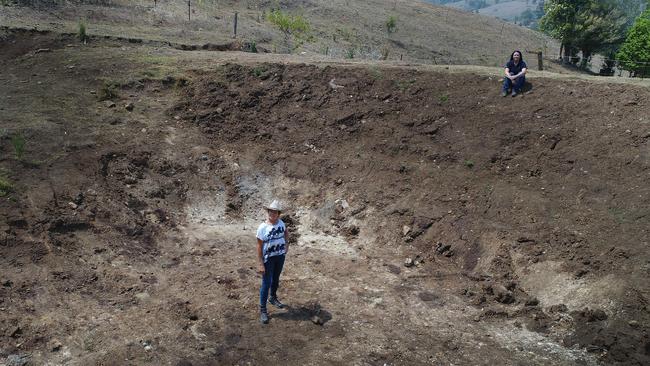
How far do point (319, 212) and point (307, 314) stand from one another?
382 centimetres

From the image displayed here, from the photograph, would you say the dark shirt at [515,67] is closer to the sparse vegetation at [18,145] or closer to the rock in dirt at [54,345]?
the sparse vegetation at [18,145]

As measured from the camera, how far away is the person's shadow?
318 inches

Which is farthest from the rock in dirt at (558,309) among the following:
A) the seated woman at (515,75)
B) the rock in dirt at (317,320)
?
the seated woman at (515,75)

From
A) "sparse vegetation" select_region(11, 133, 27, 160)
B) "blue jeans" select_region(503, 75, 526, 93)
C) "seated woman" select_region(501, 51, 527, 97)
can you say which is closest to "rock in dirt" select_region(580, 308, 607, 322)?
"seated woman" select_region(501, 51, 527, 97)

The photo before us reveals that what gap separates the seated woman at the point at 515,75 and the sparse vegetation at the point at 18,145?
37.0ft

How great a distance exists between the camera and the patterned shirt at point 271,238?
24.6 feet

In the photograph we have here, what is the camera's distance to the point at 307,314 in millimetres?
8250

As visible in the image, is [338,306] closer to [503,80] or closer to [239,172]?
[239,172]

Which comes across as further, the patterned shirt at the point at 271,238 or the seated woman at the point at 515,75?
the seated woman at the point at 515,75

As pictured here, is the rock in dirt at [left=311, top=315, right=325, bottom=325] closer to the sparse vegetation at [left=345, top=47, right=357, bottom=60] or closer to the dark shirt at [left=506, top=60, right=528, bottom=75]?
the dark shirt at [left=506, top=60, right=528, bottom=75]

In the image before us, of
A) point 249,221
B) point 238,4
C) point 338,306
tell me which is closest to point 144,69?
point 249,221

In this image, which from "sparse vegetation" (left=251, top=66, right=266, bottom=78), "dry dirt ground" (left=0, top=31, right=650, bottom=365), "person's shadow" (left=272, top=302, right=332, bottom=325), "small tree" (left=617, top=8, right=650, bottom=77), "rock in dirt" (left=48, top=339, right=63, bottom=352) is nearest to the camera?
"rock in dirt" (left=48, top=339, right=63, bottom=352)

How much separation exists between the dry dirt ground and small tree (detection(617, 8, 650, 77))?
1885 cm

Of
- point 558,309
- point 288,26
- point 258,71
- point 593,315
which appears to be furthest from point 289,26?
point 593,315
